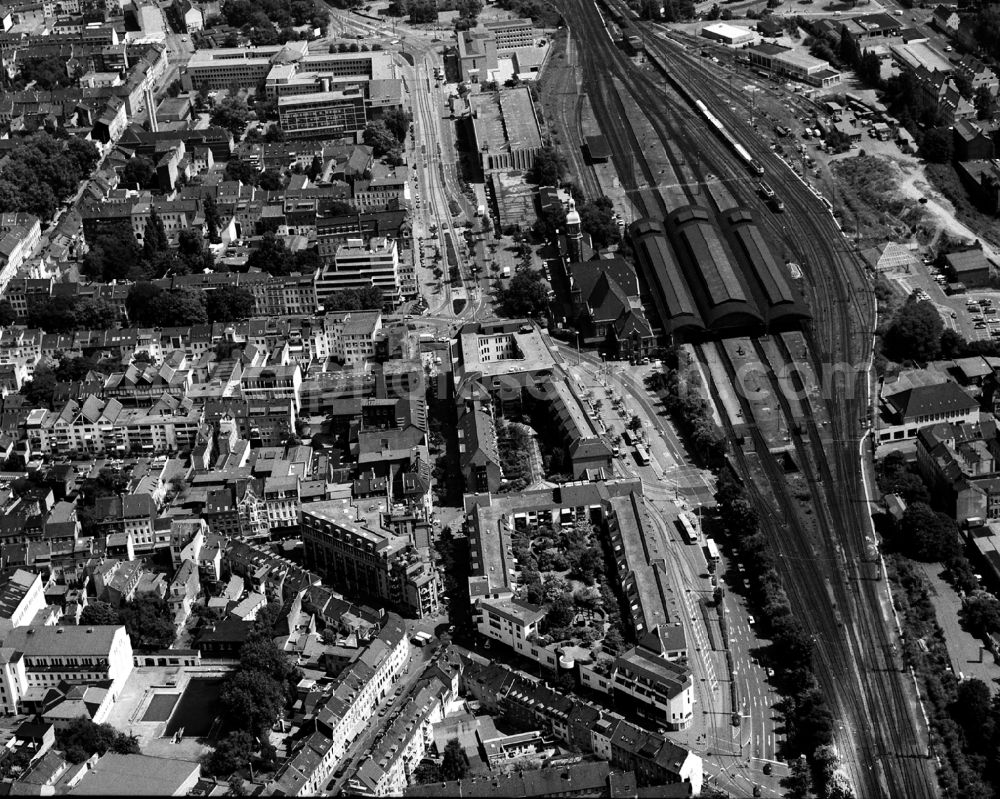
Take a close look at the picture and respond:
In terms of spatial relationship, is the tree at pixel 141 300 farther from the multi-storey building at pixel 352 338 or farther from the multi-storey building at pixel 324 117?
the multi-storey building at pixel 324 117

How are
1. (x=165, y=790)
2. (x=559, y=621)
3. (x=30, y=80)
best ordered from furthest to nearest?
(x=30, y=80) < (x=559, y=621) < (x=165, y=790)

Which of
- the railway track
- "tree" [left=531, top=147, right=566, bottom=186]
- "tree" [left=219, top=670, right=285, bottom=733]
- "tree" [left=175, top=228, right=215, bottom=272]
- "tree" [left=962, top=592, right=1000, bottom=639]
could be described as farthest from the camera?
"tree" [left=531, top=147, right=566, bottom=186]

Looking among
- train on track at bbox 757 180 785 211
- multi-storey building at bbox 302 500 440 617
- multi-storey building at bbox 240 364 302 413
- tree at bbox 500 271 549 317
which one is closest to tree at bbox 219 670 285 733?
multi-storey building at bbox 302 500 440 617

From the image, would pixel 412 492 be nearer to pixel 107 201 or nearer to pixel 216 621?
pixel 216 621

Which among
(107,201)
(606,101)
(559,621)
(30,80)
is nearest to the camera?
(559,621)

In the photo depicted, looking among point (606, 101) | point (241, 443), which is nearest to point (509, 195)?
point (606, 101)

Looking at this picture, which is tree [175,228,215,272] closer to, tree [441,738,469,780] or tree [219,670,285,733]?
tree [219,670,285,733]

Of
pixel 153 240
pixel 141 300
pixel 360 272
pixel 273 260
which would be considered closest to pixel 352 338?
pixel 360 272
